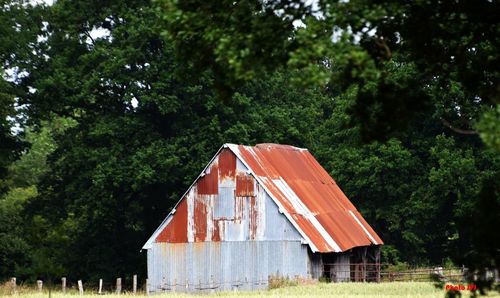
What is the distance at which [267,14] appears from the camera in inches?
723

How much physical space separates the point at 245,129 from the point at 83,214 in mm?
11105

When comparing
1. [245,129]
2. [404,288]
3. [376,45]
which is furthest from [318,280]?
[376,45]

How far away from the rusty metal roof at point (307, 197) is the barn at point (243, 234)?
7 cm

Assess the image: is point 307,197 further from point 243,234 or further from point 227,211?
point 227,211

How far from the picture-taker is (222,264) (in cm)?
4925

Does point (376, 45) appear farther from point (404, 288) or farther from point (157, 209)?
point (157, 209)

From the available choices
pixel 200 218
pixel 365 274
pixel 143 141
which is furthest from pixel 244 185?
pixel 143 141

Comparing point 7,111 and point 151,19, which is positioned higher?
point 151,19

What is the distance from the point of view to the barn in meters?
47.9

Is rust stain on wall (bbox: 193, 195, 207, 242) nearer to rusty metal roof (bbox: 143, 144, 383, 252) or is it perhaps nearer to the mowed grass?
rusty metal roof (bbox: 143, 144, 383, 252)

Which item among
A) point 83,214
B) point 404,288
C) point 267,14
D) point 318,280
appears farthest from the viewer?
point 83,214

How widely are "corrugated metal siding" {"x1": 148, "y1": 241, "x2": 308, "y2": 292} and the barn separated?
44 mm

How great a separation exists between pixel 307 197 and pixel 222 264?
17.8 ft

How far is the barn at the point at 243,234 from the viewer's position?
47.9 meters
